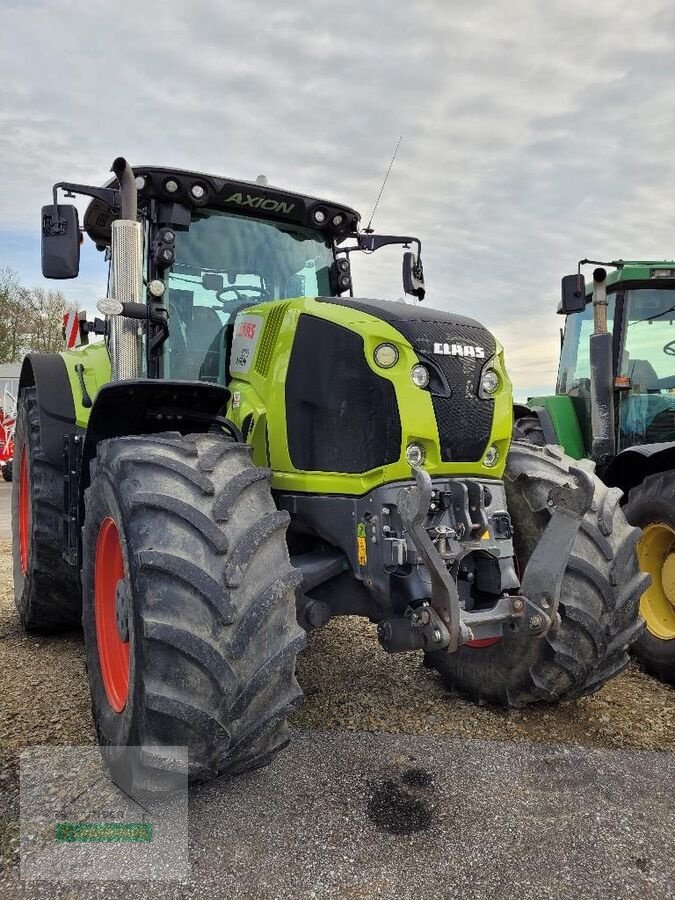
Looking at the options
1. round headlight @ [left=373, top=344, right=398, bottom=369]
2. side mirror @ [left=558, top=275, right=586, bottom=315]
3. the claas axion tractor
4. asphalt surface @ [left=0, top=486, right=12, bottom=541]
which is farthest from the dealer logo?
asphalt surface @ [left=0, top=486, right=12, bottom=541]

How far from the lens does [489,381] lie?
2.96 metres

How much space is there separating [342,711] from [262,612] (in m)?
1.38

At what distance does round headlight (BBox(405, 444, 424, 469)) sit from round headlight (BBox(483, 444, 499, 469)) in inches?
12.3

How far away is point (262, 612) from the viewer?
2.36m

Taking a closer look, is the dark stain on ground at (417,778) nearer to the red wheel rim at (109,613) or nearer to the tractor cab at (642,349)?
the red wheel rim at (109,613)

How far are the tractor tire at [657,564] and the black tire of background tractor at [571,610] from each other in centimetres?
100

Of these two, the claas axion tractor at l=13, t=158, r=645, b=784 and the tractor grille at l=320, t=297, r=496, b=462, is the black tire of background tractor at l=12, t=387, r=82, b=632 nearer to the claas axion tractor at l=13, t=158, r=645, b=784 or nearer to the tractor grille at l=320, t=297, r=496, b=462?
the claas axion tractor at l=13, t=158, r=645, b=784

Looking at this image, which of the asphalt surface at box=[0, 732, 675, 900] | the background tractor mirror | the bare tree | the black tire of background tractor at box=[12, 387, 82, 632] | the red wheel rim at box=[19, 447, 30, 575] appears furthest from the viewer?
the bare tree

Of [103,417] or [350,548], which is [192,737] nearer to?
[350,548]

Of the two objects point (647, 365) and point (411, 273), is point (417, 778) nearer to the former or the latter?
point (411, 273)

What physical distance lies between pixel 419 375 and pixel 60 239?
5.80 ft

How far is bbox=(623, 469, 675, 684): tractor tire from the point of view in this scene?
13.8 feet

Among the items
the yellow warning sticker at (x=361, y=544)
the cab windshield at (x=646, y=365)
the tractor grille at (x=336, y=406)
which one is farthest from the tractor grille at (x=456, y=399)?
the cab windshield at (x=646, y=365)

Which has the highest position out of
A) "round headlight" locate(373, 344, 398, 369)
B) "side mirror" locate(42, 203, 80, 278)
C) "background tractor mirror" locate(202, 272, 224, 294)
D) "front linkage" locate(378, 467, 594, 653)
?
"side mirror" locate(42, 203, 80, 278)
